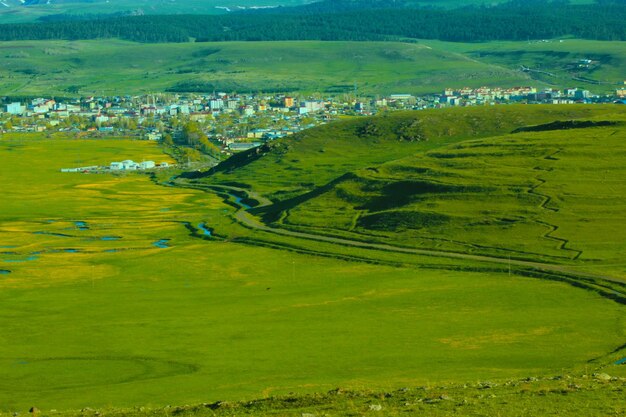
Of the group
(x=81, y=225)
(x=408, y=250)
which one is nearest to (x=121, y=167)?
(x=81, y=225)

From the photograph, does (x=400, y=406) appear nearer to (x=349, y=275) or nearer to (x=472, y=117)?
(x=349, y=275)

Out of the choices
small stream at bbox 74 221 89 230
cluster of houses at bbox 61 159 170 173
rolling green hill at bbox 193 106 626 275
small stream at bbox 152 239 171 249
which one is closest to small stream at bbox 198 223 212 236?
small stream at bbox 152 239 171 249

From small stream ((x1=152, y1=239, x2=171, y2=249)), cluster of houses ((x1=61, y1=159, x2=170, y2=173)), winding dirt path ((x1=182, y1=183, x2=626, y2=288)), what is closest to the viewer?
winding dirt path ((x1=182, y1=183, x2=626, y2=288))

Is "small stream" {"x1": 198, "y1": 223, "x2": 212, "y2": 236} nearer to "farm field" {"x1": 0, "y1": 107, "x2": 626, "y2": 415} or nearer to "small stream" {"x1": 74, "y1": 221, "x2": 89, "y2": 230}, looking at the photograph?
"farm field" {"x1": 0, "y1": 107, "x2": 626, "y2": 415}

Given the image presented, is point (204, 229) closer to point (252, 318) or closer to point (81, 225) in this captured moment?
point (81, 225)

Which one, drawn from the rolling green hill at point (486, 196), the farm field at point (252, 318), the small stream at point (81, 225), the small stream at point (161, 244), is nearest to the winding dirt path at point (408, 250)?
the rolling green hill at point (486, 196)

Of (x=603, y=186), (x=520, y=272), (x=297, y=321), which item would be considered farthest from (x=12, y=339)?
(x=603, y=186)

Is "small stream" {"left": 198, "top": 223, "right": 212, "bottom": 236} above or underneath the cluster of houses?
above

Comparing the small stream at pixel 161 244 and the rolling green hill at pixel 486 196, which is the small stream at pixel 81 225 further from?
the rolling green hill at pixel 486 196
